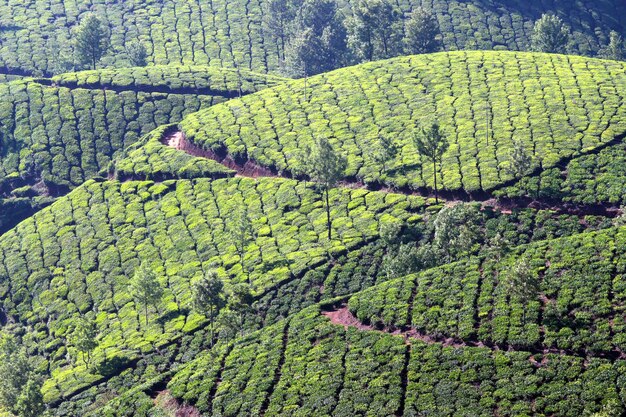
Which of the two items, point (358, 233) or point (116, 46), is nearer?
point (358, 233)

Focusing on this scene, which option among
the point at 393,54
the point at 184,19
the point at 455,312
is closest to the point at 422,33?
Result: the point at 393,54

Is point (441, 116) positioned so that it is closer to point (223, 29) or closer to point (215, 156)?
point (215, 156)

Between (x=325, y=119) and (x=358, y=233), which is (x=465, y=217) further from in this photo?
(x=325, y=119)

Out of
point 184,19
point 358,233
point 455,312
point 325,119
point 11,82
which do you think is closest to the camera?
point 455,312

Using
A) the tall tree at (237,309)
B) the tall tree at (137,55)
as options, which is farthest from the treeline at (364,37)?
the tall tree at (237,309)

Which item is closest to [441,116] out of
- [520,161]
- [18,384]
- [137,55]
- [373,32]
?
[520,161]

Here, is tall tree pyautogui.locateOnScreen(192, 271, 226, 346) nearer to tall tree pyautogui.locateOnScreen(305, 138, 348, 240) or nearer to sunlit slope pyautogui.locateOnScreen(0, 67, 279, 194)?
tall tree pyautogui.locateOnScreen(305, 138, 348, 240)

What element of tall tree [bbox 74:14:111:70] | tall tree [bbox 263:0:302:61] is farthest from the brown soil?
tall tree [bbox 263:0:302:61]
